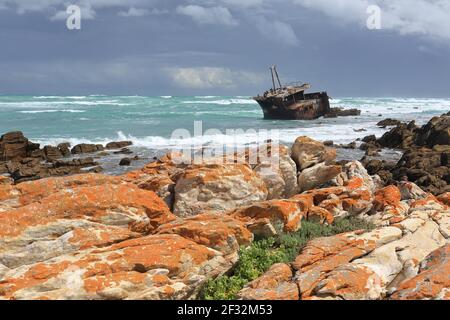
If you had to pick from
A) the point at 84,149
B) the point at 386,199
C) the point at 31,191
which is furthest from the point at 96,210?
the point at 84,149

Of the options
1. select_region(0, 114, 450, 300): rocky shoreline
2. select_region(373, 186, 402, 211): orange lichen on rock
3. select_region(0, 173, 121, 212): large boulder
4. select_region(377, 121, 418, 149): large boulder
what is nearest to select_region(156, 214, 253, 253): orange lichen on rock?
select_region(0, 114, 450, 300): rocky shoreline

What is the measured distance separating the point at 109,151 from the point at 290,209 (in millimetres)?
25877

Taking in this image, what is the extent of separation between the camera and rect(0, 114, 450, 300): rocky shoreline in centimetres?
633

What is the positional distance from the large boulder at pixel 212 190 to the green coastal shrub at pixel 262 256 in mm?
1576

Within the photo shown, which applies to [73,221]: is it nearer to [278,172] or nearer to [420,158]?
[278,172]

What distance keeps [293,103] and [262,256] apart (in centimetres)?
5696

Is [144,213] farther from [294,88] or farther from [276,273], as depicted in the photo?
[294,88]

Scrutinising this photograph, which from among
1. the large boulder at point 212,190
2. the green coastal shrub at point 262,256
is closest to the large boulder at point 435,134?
the green coastal shrub at point 262,256

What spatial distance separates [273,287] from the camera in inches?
265

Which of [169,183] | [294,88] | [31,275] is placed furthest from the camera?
[294,88]
